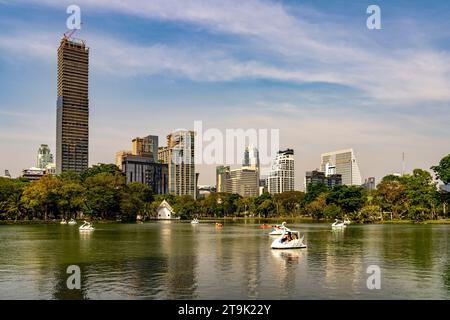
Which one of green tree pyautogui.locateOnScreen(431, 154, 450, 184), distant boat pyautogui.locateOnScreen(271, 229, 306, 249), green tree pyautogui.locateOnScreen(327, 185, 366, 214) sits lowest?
distant boat pyautogui.locateOnScreen(271, 229, 306, 249)

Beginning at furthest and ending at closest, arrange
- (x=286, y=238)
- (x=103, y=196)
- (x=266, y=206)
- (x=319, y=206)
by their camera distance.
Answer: (x=266, y=206), (x=319, y=206), (x=103, y=196), (x=286, y=238)

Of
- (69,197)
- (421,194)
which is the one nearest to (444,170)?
(421,194)

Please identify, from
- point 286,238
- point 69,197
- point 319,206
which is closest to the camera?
point 286,238

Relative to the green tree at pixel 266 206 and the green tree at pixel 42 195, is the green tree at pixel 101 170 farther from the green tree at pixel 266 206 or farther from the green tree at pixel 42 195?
the green tree at pixel 266 206

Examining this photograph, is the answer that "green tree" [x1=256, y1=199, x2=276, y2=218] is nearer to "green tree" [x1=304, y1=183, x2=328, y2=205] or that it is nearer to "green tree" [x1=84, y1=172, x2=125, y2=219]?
"green tree" [x1=304, y1=183, x2=328, y2=205]

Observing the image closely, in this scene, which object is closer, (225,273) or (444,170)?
(225,273)

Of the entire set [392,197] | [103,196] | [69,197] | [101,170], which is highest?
[101,170]

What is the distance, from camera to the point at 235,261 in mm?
40156

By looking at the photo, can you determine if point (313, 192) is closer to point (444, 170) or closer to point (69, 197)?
point (444, 170)

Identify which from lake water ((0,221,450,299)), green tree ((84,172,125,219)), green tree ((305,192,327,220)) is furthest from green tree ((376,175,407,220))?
lake water ((0,221,450,299))

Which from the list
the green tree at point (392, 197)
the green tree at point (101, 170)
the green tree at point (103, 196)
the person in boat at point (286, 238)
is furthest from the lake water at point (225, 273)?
the green tree at point (101, 170)
